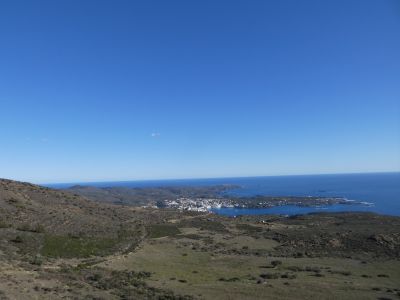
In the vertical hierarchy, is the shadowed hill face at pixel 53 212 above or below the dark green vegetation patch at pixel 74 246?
above

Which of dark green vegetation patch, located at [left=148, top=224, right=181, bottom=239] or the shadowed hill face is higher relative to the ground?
the shadowed hill face

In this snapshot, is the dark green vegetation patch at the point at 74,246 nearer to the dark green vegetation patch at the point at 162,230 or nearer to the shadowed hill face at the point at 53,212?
the shadowed hill face at the point at 53,212

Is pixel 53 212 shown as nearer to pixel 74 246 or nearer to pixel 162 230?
pixel 162 230

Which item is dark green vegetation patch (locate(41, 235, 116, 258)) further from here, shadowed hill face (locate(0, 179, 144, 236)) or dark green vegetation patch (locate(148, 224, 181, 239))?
dark green vegetation patch (locate(148, 224, 181, 239))

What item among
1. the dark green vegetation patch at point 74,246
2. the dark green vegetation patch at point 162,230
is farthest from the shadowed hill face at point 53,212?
the dark green vegetation patch at point 162,230

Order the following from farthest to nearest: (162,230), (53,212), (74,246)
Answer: (162,230)
(53,212)
(74,246)

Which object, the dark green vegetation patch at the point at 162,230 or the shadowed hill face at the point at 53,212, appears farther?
the dark green vegetation patch at the point at 162,230

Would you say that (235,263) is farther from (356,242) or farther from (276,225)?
(276,225)

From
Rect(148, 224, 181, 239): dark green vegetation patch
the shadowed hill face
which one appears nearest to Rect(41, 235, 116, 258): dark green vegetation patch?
the shadowed hill face

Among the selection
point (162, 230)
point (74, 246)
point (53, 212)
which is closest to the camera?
point (74, 246)

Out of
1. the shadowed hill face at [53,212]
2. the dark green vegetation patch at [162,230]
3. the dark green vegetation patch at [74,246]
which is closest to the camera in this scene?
the dark green vegetation patch at [74,246]

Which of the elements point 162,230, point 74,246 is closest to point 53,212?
point 162,230

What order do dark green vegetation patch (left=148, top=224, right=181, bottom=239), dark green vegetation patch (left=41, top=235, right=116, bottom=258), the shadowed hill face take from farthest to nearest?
dark green vegetation patch (left=148, top=224, right=181, bottom=239) → the shadowed hill face → dark green vegetation patch (left=41, top=235, right=116, bottom=258)
